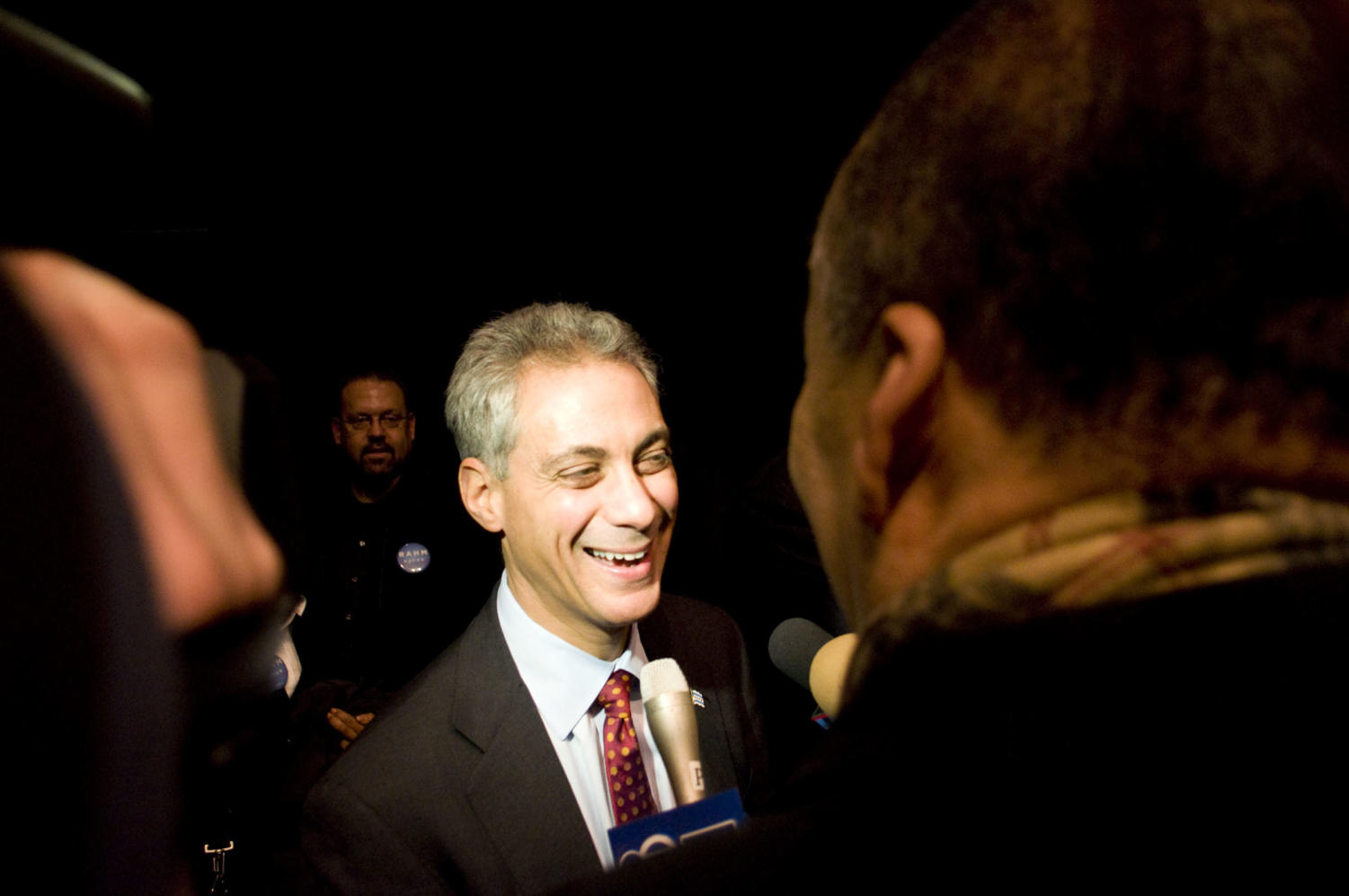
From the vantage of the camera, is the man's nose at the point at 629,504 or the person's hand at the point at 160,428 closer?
the person's hand at the point at 160,428

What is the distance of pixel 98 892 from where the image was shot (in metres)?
0.40

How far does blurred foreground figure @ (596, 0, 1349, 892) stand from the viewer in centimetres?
42

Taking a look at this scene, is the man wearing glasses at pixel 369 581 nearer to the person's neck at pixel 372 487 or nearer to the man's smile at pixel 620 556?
the person's neck at pixel 372 487

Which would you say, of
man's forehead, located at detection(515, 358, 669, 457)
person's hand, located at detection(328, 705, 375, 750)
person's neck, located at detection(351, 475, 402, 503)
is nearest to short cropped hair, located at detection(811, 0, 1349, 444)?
man's forehead, located at detection(515, 358, 669, 457)

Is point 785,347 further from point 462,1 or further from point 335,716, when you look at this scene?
point 335,716

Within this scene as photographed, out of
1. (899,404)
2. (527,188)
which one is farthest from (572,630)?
(527,188)

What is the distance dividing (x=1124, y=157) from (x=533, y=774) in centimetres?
148

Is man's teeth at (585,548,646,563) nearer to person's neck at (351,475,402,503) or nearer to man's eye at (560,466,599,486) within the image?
man's eye at (560,466,599,486)

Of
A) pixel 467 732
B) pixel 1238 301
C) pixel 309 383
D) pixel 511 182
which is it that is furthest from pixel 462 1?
pixel 1238 301

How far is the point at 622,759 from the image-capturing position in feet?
5.37

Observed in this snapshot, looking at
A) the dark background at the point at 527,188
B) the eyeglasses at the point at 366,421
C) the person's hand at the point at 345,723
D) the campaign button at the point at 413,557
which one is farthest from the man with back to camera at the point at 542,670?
the eyeglasses at the point at 366,421

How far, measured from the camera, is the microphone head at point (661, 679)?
1.46 m

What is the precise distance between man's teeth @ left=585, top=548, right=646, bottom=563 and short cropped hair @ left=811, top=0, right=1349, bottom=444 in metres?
1.29

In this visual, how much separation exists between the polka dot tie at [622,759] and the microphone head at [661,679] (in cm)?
23
